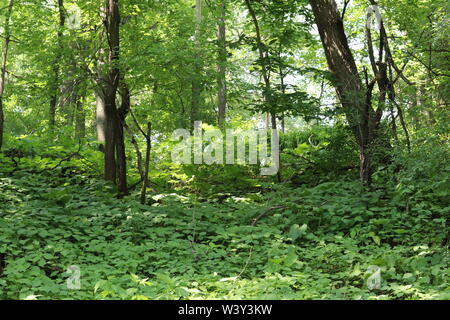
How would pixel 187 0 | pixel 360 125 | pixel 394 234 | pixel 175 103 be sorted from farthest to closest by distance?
pixel 187 0 → pixel 175 103 → pixel 360 125 → pixel 394 234

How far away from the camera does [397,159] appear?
204 inches

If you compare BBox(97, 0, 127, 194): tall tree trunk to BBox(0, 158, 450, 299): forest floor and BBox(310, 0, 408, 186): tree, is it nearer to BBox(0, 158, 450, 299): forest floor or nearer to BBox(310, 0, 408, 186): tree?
BBox(0, 158, 450, 299): forest floor

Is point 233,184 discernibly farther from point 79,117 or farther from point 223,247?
point 79,117

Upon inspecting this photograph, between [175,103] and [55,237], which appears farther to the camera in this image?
[175,103]

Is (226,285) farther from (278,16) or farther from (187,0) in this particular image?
(187,0)

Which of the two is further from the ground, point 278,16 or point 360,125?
point 278,16

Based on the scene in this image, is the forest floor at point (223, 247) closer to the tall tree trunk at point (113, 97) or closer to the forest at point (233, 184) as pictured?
the forest at point (233, 184)

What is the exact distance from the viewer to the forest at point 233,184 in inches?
154

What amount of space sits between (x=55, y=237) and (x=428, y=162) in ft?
12.2

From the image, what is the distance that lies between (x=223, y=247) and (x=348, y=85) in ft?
11.7

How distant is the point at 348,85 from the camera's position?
7191 mm

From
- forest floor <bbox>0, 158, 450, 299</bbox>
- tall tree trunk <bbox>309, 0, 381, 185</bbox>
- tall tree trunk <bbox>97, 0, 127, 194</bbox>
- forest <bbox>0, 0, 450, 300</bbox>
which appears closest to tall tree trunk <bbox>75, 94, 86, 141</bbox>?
forest <bbox>0, 0, 450, 300</bbox>

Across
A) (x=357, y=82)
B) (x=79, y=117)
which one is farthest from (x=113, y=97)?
(x=79, y=117)
